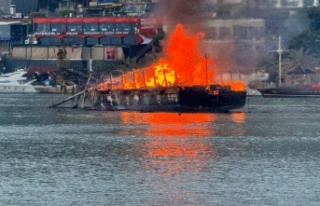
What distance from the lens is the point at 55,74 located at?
194625mm

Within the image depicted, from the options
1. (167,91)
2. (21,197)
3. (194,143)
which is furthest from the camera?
(167,91)

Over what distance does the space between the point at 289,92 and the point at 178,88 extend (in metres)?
51.0

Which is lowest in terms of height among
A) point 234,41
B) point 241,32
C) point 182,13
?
point 234,41

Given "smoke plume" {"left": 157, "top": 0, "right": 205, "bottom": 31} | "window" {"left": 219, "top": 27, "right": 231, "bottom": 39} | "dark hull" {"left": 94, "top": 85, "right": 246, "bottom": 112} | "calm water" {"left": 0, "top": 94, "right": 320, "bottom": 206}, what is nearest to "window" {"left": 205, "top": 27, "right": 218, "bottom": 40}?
"window" {"left": 219, "top": 27, "right": 231, "bottom": 39}

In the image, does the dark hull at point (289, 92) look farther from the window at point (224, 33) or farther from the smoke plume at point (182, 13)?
the smoke plume at point (182, 13)

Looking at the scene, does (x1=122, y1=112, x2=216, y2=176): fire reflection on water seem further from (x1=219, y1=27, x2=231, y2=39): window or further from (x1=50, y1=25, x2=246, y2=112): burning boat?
(x1=219, y1=27, x2=231, y2=39): window

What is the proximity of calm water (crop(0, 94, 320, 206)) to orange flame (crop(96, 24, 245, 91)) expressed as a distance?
5416 mm

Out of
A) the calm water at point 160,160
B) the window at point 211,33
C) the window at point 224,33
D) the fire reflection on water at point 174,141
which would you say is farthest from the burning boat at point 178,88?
the window at point 224,33

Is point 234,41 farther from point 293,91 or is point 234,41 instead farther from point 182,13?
point 293,91

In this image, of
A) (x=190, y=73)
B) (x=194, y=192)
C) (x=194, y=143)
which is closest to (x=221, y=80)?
(x=190, y=73)

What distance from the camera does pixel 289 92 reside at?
176 meters

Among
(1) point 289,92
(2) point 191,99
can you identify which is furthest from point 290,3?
(1) point 289,92

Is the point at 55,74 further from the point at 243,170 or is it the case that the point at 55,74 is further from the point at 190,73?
the point at 243,170

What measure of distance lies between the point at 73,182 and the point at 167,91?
59.7m
